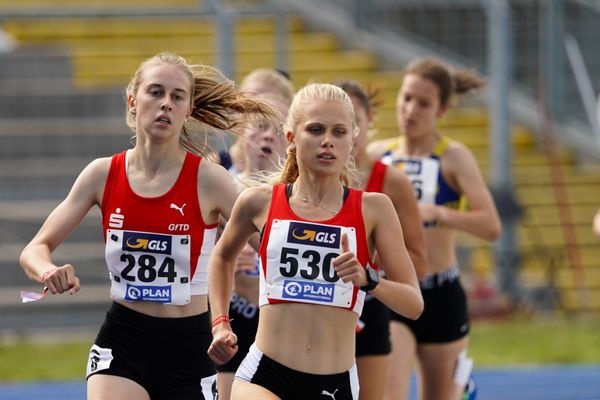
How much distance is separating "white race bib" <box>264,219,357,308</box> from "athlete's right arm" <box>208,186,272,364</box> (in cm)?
19

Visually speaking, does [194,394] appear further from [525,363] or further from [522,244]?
[522,244]

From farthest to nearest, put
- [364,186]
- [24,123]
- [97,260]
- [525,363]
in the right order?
[24,123] < [97,260] < [525,363] < [364,186]

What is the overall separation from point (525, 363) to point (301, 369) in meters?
7.07

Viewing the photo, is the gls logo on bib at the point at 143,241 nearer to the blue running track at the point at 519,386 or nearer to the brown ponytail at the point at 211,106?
the brown ponytail at the point at 211,106

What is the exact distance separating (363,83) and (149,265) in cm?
778

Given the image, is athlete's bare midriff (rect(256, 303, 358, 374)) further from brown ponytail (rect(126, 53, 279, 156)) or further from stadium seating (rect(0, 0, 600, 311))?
stadium seating (rect(0, 0, 600, 311))

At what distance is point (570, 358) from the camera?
1234 centimetres

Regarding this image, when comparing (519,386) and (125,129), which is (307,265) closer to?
(519,386)

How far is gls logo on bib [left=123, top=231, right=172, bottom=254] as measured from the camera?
556 centimetres

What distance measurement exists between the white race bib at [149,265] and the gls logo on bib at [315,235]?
48cm

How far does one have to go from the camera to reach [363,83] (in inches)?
518

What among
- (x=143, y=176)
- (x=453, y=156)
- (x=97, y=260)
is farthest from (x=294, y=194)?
(x=97, y=260)

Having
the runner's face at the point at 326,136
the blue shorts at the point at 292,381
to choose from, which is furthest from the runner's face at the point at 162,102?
the blue shorts at the point at 292,381

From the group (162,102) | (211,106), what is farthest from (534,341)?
(162,102)
